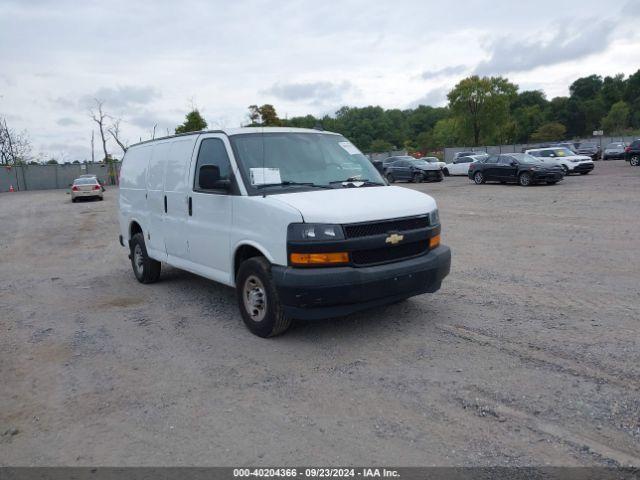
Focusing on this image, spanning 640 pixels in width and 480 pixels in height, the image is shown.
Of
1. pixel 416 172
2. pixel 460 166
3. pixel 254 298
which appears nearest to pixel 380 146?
pixel 460 166

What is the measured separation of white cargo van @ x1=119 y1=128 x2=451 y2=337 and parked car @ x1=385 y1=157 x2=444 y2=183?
88.7ft

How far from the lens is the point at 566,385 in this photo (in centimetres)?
394

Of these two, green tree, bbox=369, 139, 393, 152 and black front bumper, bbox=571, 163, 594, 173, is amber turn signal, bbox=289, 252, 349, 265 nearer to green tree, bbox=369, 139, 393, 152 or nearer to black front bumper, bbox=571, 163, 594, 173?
black front bumper, bbox=571, 163, 594, 173

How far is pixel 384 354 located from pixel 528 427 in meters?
1.53

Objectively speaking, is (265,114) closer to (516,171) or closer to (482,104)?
(516,171)

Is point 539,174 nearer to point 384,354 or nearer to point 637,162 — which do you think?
point 637,162

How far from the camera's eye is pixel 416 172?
3319cm

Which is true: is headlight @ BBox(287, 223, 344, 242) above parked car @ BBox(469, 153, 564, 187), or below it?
below

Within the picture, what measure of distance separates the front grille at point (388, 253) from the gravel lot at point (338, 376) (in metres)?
0.77

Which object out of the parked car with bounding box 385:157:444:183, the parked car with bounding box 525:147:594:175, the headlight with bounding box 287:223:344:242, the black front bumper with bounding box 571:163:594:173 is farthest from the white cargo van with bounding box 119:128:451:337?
the parked car with bounding box 385:157:444:183

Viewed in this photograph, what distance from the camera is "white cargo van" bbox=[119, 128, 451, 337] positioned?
185 inches

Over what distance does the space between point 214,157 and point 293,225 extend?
1699mm

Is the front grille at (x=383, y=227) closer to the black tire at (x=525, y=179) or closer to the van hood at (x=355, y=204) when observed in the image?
the van hood at (x=355, y=204)

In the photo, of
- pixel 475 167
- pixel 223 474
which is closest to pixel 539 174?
pixel 475 167
